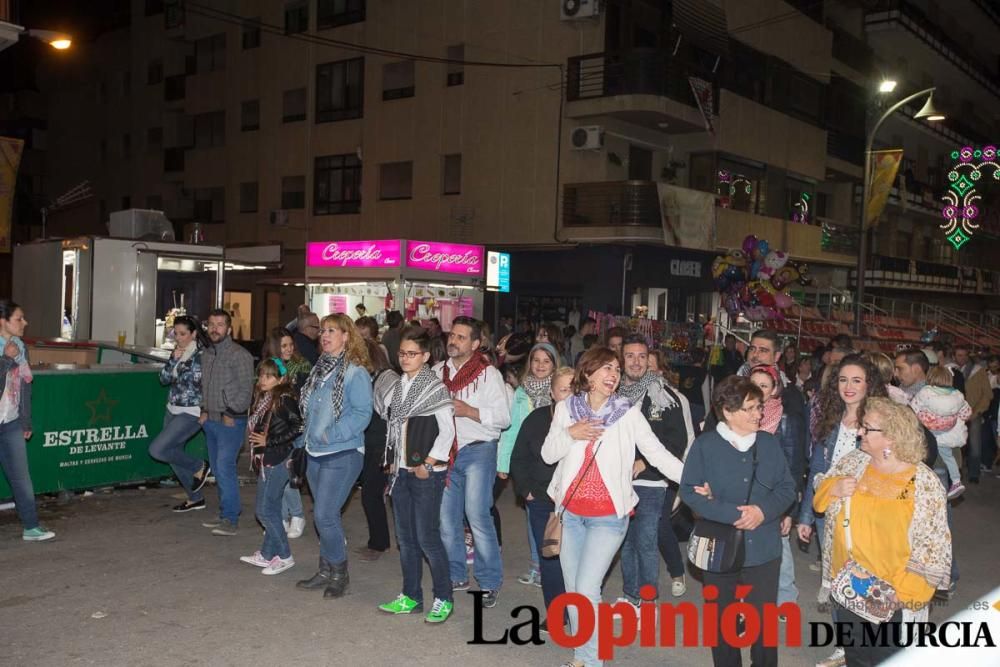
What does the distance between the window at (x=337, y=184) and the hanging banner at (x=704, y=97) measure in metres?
11.1

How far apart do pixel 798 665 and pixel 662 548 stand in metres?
1.42

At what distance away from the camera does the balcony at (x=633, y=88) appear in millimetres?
22641

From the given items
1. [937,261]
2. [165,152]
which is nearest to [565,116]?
[165,152]

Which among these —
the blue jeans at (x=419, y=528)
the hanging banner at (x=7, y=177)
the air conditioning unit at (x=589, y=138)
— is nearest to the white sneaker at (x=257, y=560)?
the blue jeans at (x=419, y=528)

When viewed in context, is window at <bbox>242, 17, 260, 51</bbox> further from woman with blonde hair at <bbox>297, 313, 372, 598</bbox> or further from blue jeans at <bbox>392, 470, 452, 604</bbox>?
blue jeans at <bbox>392, 470, 452, 604</bbox>

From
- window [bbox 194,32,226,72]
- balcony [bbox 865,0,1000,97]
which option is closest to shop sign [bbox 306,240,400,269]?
window [bbox 194,32,226,72]

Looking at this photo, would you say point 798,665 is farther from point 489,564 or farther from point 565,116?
point 565,116

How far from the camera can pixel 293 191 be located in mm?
30406

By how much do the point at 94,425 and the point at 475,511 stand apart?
4.99 m

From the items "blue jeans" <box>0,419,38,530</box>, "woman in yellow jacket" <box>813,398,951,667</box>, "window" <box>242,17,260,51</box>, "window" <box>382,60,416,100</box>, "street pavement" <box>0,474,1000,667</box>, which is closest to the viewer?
"woman in yellow jacket" <box>813,398,951,667</box>

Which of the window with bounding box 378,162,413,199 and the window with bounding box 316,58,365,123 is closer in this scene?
the window with bounding box 378,162,413,199

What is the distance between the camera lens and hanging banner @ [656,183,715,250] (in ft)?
A: 75.0

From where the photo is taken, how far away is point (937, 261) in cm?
4222

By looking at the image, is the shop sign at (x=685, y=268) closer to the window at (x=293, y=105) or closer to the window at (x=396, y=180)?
the window at (x=396, y=180)
